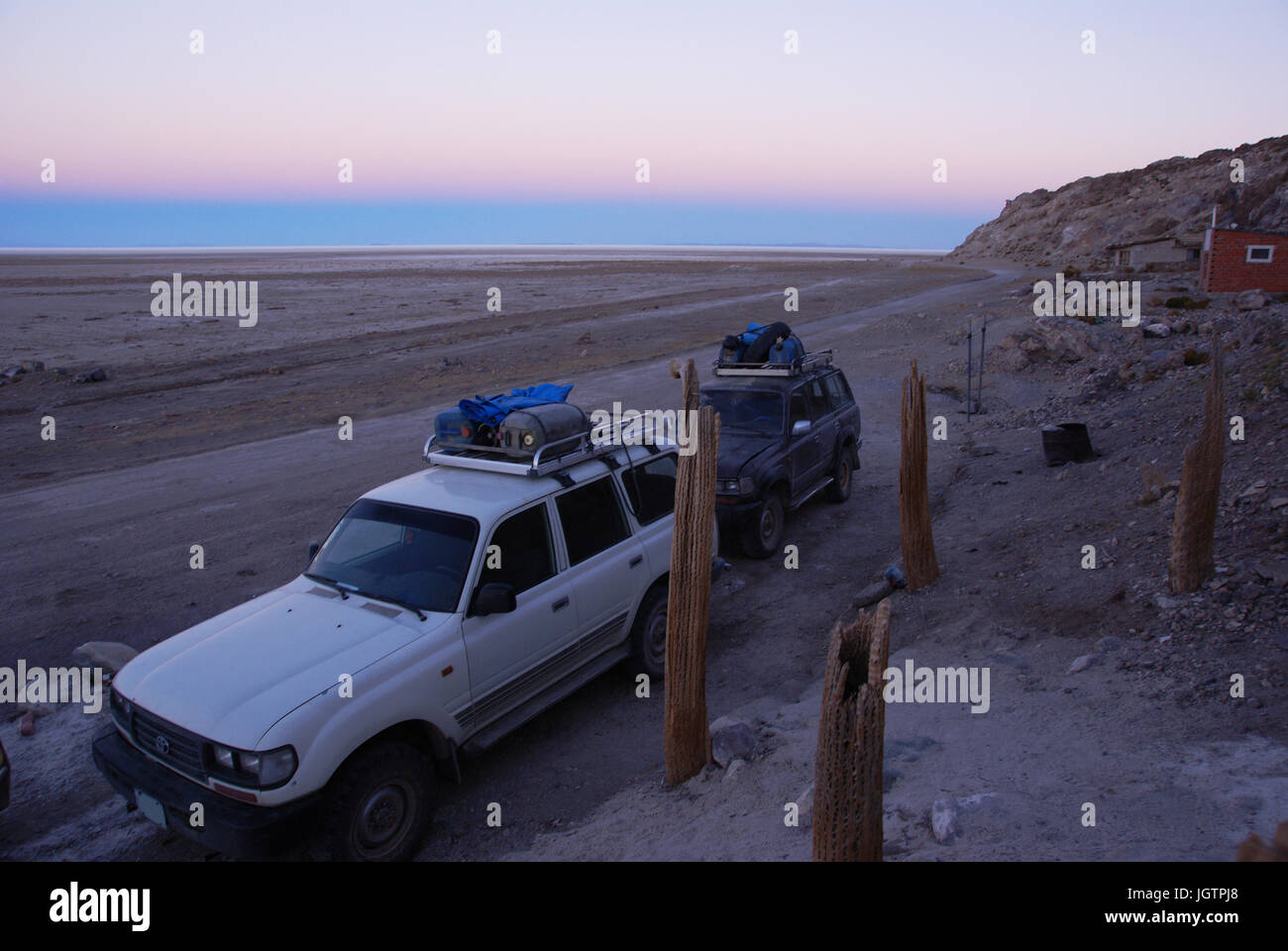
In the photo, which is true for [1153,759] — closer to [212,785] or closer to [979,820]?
[979,820]

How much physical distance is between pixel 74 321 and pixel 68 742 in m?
37.2

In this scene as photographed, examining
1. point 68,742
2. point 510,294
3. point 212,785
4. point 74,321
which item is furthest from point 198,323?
point 212,785

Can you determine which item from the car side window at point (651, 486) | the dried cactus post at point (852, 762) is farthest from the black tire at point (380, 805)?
the car side window at point (651, 486)

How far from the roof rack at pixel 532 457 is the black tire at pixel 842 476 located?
18.0 ft

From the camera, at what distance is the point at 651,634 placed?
7234 mm

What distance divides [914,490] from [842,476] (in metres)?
3.78

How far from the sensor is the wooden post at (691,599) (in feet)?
16.6

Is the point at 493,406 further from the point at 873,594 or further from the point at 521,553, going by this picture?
the point at 873,594

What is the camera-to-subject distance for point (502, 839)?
5.38 m

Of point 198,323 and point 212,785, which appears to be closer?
point 212,785

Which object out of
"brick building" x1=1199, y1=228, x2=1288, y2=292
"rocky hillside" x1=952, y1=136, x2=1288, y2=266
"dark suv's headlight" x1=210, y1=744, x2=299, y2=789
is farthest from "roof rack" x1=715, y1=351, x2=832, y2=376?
"rocky hillside" x1=952, y1=136, x2=1288, y2=266

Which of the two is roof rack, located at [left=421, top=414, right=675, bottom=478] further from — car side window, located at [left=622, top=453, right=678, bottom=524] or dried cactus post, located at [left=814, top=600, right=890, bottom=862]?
dried cactus post, located at [left=814, top=600, right=890, bottom=862]

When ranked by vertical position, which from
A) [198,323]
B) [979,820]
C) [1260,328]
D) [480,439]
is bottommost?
[979,820]

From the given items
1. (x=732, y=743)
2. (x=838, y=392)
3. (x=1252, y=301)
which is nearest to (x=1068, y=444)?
(x=838, y=392)
